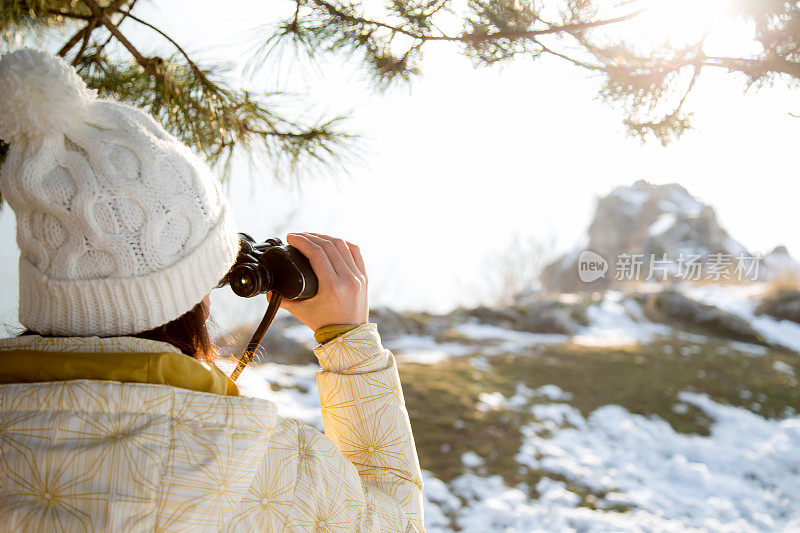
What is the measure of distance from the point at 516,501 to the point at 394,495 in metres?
1.78

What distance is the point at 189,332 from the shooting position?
618mm

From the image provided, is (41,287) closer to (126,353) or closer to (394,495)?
(126,353)

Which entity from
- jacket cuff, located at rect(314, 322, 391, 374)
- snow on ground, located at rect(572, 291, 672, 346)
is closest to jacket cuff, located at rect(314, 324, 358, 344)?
jacket cuff, located at rect(314, 322, 391, 374)

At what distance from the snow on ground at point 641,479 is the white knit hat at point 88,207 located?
180 centimetres

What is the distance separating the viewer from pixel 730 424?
323 cm

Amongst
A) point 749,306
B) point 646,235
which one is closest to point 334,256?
point 749,306

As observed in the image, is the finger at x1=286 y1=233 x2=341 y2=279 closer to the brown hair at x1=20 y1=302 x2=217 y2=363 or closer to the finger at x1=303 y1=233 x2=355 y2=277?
the finger at x1=303 y1=233 x2=355 y2=277

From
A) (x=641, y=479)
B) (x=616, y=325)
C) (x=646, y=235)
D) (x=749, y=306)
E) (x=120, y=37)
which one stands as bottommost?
(x=641, y=479)

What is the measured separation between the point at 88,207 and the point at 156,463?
224mm

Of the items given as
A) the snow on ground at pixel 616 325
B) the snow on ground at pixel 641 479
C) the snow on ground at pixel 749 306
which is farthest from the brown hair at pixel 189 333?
the snow on ground at pixel 749 306

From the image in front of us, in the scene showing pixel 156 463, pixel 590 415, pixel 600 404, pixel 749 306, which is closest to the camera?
pixel 156 463

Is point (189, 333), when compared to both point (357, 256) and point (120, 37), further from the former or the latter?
point (120, 37)

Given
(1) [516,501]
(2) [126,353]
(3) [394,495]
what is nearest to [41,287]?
(2) [126,353]

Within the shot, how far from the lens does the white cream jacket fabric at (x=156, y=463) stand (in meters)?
0.46
